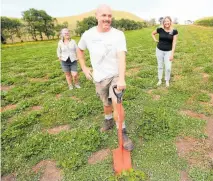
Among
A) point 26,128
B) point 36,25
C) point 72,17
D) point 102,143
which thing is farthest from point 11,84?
point 72,17

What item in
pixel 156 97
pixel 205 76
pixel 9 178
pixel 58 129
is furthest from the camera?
pixel 205 76

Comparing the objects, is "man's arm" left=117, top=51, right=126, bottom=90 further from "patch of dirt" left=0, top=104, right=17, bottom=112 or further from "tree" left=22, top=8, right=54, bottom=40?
"tree" left=22, top=8, right=54, bottom=40

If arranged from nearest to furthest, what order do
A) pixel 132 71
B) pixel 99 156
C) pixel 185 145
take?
1. pixel 99 156
2. pixel 185 145
3. pixel 132 71

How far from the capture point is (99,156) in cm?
492

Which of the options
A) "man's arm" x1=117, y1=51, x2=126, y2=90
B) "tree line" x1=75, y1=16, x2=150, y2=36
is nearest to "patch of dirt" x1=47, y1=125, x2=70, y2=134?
"man's arm" x1=117, y1=51, x2=126, y2=90

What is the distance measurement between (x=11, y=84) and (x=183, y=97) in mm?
8210

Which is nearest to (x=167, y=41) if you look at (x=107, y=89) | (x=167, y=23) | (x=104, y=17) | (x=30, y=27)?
(x=167, y=23)

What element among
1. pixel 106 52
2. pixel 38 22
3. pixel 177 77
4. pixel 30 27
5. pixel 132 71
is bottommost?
pixel 30 27

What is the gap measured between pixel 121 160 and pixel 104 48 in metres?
2.32

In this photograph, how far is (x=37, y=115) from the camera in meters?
7.11

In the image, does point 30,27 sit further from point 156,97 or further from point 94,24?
point 156,97

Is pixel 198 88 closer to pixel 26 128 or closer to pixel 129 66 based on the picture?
pixel 129 66

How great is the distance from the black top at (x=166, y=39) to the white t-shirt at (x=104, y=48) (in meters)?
3.94

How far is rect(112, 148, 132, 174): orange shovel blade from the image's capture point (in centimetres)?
436
